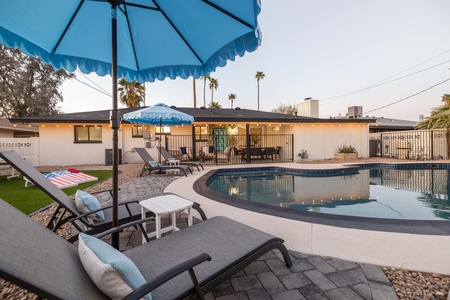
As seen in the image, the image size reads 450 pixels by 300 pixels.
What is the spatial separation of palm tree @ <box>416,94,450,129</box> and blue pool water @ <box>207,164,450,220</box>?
5103mm

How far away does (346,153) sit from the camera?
1514 cm

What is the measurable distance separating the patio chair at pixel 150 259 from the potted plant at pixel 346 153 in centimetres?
1505

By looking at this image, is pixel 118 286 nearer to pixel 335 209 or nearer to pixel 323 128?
pixel 335 209

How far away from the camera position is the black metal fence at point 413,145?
14.2 metres

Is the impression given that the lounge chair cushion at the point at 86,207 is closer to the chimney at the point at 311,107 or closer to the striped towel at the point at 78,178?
the striped towel at the point at 78,178

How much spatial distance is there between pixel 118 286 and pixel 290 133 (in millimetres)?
15744

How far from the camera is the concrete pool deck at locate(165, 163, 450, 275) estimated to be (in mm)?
2373

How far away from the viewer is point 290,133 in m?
15.8

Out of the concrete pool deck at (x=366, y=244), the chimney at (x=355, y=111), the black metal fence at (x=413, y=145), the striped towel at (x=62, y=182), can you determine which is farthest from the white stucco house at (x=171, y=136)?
the concrete pool deck at (x=366, y=244)

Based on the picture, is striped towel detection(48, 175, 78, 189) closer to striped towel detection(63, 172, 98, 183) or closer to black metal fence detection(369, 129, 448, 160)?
striped towel detection(63, 172, 98, 183)

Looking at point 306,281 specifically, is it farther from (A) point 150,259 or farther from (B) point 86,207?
(B) point 86,207

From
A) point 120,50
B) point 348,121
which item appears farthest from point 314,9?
point 120,50

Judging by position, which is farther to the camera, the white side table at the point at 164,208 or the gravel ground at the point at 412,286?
the white side table at the point at 164,208

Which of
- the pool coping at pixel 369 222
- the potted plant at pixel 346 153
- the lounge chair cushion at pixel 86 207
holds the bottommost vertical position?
the pool coping at pixel 369 222
